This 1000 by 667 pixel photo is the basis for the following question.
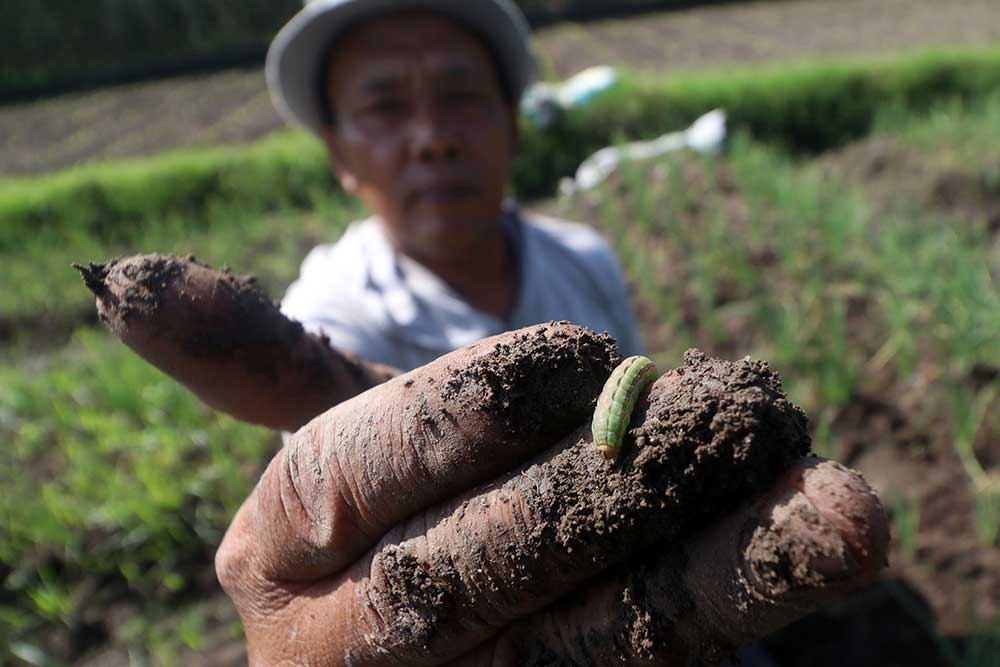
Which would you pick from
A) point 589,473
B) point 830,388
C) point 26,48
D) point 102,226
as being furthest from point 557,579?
point 26,48

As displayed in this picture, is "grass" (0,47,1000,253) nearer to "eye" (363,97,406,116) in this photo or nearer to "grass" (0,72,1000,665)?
"grass" (0,72,1000,665)

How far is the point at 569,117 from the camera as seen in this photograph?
6.45 m

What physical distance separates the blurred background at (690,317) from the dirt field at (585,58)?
3.64 ft

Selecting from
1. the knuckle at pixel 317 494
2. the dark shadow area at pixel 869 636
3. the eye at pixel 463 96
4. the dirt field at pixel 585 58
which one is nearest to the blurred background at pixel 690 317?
the dark shadow area at pixel 869 636

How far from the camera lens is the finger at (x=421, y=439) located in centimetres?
81

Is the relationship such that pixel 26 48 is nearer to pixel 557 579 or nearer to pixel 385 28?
pixel 385 28

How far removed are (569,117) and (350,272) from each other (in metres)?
4.98

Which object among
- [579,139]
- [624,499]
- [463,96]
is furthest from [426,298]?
[579,139]

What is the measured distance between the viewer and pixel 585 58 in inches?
425

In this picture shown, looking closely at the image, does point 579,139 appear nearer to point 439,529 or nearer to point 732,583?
point 439,529

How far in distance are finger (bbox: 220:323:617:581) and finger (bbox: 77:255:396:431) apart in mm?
164

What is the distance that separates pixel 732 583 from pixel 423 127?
1536 millimetres

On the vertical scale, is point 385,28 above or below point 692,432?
above

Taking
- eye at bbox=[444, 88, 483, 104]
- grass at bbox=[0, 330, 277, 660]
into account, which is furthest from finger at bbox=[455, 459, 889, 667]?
grass at bbox=[0, 330, 277, 660]
